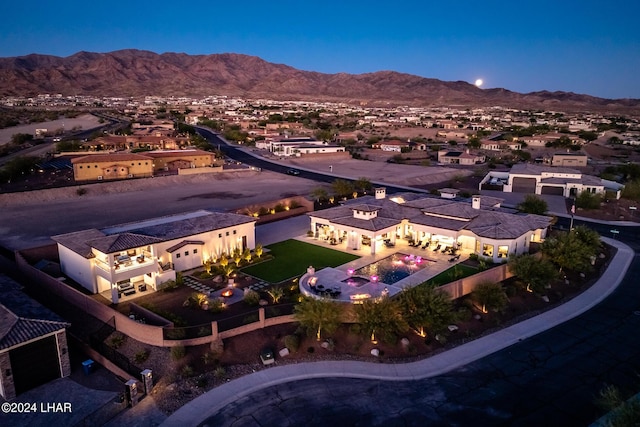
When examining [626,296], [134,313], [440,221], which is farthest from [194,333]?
[626,296]

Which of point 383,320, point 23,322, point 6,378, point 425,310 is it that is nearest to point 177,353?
point 23,322

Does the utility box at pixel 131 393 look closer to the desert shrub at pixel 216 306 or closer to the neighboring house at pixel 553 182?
the desert shrub at pixel 216 306

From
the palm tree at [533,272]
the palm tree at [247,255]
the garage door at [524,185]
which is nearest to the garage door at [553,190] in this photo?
the garage door at [524,185]

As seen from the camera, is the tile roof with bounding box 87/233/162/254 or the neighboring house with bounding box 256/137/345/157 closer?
the tile roof with bounding box 87/233/162/254

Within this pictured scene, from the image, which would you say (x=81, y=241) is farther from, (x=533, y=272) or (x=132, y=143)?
(x=132, y=143)

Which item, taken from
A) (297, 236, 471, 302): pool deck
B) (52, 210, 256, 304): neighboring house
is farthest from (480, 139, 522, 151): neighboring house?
(52, 210, 256, 304): neighboring house

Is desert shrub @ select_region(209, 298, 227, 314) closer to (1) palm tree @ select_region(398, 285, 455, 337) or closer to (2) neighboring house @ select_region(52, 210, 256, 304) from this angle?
(2) neighboring house @ select_region(52, 210, 256, 304)
